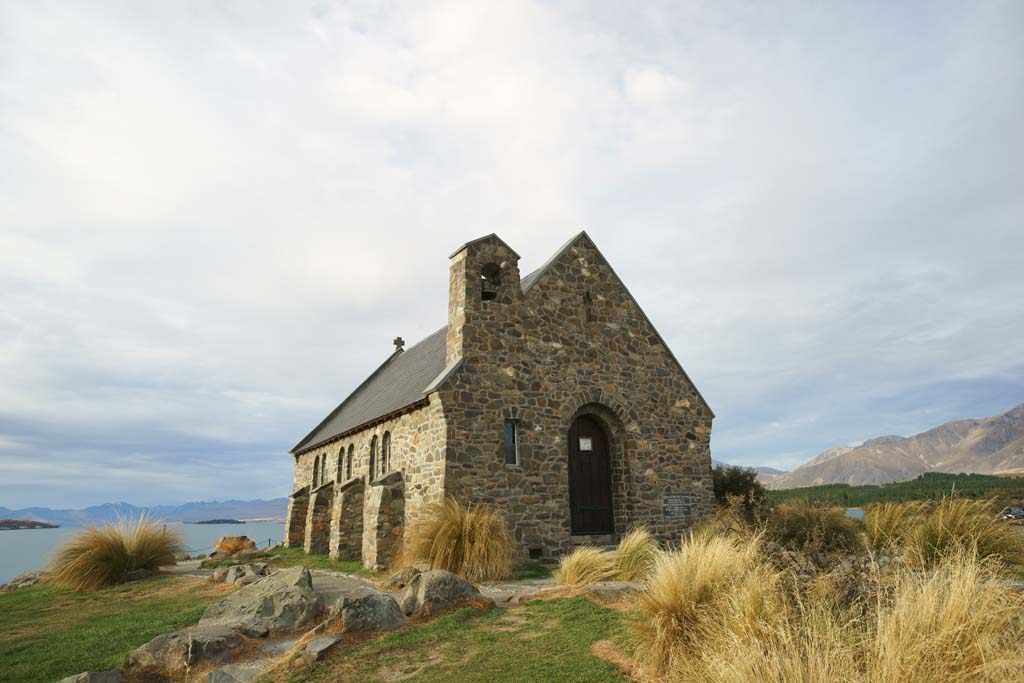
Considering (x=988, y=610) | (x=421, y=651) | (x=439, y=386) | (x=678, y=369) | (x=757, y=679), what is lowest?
(x=421, y=651)

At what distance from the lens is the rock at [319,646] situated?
6863 millimetres

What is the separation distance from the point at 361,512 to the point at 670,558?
42.9 ft

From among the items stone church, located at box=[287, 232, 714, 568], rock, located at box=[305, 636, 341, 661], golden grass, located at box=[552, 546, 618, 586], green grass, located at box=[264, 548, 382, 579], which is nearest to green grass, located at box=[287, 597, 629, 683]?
rock, located at box=[305, 636, 341, 661]

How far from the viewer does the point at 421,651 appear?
6.98 m

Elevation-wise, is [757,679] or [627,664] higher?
[757,679]

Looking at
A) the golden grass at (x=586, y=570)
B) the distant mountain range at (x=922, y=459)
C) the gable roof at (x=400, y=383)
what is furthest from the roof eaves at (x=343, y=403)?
the distant mountain range at (x=922, y=459)

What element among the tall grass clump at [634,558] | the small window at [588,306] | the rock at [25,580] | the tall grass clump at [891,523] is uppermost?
the small window at [588,306]

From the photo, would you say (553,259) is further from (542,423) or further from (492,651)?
(492,651)

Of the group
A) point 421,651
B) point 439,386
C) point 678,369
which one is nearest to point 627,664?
point 421,651

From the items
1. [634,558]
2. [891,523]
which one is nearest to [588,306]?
[634,558]

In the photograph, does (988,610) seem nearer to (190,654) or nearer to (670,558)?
(670,558)

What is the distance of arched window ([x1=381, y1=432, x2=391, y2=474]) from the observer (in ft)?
57.8

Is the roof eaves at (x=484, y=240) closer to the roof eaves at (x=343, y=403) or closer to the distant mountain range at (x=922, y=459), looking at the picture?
the roof eaves at (x=343, y=403)

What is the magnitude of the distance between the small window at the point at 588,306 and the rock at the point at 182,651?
471 inches
